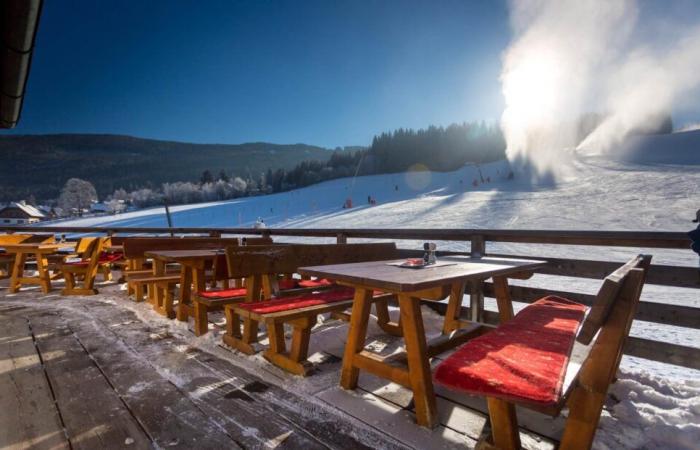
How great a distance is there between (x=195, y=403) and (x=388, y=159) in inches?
2871

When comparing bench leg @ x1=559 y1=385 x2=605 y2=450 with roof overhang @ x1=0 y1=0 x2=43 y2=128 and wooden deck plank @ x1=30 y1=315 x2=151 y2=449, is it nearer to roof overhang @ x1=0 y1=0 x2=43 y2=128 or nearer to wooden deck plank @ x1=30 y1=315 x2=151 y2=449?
wooden deck plank @ x1=30 y1=315 x2=151 y2=449

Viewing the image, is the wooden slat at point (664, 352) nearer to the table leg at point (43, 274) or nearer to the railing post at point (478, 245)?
the railing post at point (478, 245)

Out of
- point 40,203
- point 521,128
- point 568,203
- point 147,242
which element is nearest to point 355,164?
point 521,128

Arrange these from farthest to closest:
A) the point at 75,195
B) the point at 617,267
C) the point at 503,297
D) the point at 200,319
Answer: the point at 75,195, the point at 200,319, the point at 503,297, the point at 617,267

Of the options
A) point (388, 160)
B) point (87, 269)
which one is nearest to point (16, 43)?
point (87, 269)

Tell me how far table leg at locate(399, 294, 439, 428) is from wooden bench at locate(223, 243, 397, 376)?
0.77m

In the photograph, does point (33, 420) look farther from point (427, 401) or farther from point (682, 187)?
point (682, 187)

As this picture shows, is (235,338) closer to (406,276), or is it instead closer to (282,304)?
(282,304)

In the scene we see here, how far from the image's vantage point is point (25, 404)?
201cm

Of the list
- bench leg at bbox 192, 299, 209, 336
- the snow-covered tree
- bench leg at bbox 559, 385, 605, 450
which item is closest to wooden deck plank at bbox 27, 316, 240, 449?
bench leg at bbox 192, 299, 209, 336

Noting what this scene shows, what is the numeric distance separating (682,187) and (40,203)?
116153 mm

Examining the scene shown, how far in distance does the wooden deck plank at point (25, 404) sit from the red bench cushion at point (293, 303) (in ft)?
3.86

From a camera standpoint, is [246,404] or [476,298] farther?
[476,298]

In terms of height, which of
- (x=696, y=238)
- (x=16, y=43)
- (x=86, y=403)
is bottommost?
(x=86, y=403)
